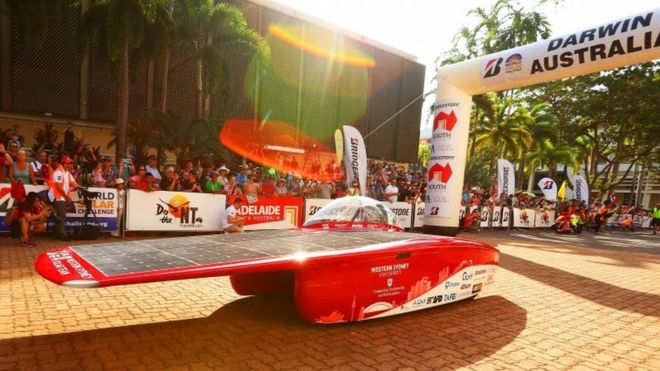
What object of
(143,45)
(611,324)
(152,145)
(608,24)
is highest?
(143,45)

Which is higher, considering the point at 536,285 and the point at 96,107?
the point at 96,107

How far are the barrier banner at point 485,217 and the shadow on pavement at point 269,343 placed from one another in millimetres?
13932

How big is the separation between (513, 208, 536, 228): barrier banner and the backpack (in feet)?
62.3

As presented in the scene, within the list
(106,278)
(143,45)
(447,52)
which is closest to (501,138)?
(447,52)

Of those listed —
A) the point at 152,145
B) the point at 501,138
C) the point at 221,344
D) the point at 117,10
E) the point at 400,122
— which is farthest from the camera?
the point at 400,122

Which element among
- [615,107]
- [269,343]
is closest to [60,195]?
[269,343]

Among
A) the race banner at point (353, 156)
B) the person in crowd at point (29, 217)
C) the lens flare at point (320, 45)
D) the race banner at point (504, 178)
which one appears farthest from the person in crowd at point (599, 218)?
the person in crowd at point (29, 217)

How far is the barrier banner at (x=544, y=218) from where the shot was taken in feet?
69.9

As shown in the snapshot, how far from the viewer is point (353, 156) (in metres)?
14.5

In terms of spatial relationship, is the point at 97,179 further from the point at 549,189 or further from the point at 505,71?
the point at 549,189

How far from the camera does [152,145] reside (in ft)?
54.4

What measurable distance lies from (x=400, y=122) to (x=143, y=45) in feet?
73.3

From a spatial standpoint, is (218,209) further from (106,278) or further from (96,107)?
(96,107)

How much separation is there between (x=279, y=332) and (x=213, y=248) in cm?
104
